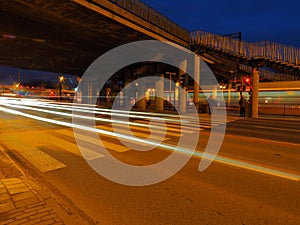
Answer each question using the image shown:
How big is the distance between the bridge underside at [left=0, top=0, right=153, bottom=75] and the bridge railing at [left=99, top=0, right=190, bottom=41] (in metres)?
1.37

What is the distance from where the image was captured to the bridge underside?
14.7 m

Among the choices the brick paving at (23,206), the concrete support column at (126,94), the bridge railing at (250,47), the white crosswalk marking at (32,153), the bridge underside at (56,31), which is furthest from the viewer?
the concrete support column at (126,94)

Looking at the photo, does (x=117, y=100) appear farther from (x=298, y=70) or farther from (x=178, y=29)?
(x=298, y=70)

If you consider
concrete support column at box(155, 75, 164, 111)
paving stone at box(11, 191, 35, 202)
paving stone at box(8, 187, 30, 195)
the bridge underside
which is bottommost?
paving stone at box(11, 191, 35, 202)

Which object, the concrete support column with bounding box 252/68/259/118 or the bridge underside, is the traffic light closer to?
the concrete support column with bounding box 252/68/259/118

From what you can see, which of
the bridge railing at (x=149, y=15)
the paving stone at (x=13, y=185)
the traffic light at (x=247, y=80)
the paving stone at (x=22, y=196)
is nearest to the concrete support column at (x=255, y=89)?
the traffic light at (x=247, y=80)

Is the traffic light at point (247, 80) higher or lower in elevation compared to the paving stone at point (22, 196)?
higher

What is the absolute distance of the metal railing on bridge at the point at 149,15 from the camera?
17.7 meters

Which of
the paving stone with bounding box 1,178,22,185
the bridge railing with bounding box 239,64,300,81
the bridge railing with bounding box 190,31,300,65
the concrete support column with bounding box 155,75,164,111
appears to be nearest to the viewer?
the paving stone with bounding box 1,178,22,185

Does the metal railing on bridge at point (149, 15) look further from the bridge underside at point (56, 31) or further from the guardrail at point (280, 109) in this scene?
the guardrail at point (280, 109)

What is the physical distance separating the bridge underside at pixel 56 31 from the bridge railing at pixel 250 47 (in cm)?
818

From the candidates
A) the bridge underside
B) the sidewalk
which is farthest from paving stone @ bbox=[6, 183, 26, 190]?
the bridge underside

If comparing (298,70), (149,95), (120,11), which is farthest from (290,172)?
(149,95)

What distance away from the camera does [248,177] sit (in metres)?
5.13
